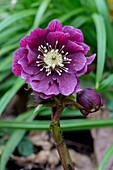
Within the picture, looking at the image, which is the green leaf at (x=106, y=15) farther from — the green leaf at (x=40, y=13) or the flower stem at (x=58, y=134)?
the flower stem at (x=58, y=134)

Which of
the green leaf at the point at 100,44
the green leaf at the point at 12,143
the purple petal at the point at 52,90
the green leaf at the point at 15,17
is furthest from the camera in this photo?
the green leaf at the point at 15,17

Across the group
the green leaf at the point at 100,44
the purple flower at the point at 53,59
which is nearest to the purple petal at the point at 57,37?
the purple flower at the point at 53,59

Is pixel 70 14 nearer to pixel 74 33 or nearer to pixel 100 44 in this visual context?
pixel 100 44

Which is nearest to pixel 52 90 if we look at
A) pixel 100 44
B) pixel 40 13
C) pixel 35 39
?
pixel 35 39

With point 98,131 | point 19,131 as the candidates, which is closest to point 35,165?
point 19,131

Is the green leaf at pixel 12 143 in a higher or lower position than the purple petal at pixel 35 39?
lower

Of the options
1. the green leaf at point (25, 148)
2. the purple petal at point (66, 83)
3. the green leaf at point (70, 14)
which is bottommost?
the green leaf at point (25, 148)

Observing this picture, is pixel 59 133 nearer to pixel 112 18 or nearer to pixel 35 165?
pixel 35 165

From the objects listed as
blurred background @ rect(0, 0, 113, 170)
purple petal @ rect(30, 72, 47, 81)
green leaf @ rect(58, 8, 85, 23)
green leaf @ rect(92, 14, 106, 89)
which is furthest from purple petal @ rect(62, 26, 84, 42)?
green leaf @ rect(58, 8, 85, 23)

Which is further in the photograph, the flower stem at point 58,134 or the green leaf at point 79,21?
the green leaf at point 79,21
